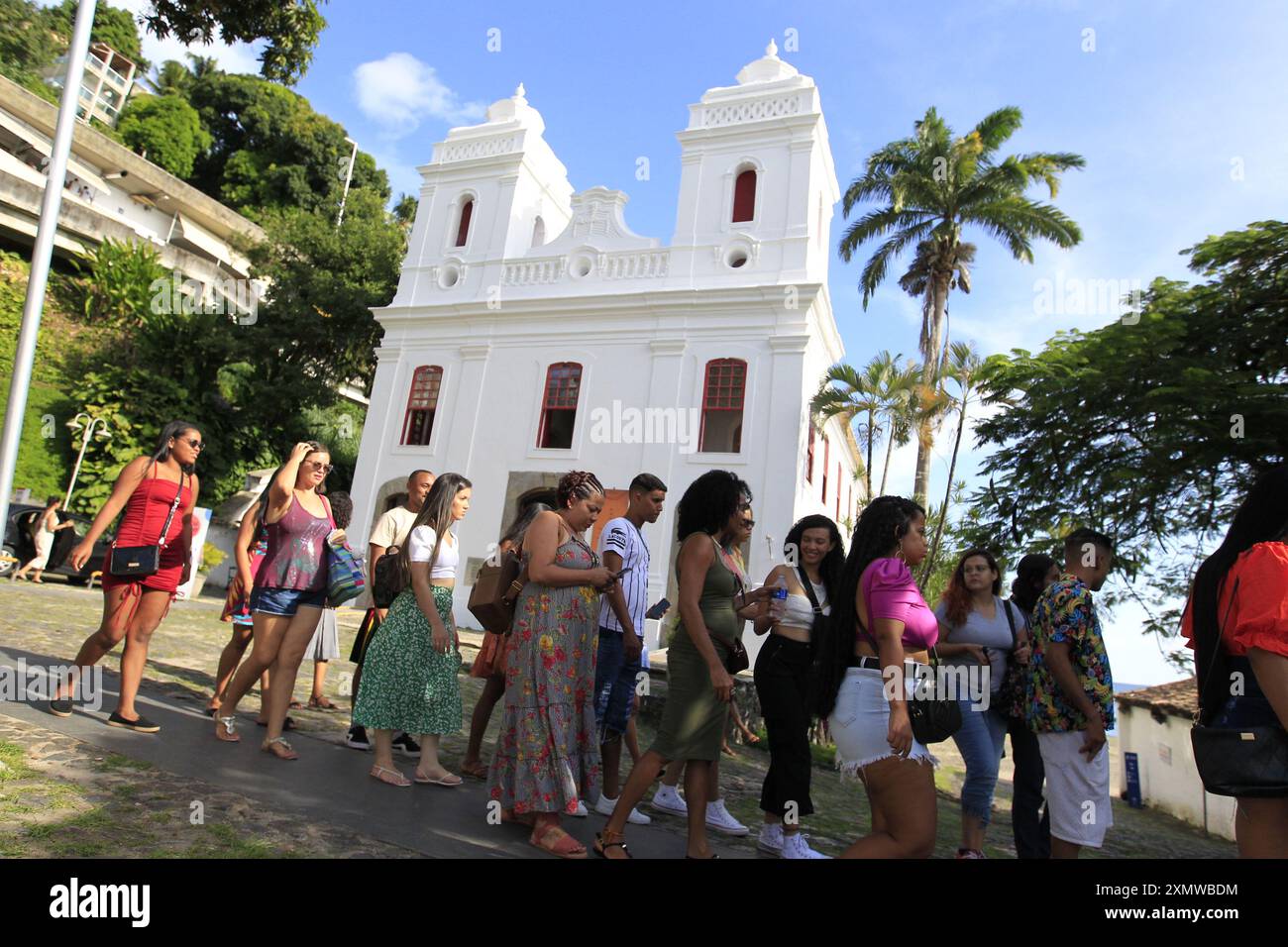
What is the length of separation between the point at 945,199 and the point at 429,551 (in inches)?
615

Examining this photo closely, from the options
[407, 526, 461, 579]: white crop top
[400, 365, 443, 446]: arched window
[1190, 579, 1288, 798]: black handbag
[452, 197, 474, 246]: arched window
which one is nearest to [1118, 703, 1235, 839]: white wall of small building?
[1190, 579, 1288, 798]: black handbag

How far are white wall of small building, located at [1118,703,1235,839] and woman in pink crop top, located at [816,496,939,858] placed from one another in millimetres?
14599

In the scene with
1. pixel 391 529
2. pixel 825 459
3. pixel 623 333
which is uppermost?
pixel 623 333

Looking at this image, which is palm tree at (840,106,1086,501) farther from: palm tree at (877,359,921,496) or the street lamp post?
the street lamp post

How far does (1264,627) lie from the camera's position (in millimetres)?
2357

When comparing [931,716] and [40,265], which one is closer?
[931,716]

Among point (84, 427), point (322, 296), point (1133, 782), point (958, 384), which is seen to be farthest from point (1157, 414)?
point (84, 427)

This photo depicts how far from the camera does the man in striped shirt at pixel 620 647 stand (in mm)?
4395

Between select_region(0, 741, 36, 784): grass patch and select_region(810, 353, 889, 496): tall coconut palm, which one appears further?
select_region(810, 353, 889, 496): tall coconut palm

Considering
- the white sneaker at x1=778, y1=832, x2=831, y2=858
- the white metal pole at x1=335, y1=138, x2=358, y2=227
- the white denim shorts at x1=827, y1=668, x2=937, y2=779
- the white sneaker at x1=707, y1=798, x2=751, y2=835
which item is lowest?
the white sneaker at x1=707, y1=798, x2=751, y2=835

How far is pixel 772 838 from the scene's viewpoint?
4043 mm

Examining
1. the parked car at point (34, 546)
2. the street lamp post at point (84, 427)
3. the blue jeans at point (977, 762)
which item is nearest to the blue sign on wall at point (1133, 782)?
the blue jeans at point (977, 762)

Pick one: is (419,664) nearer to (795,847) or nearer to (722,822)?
(722,822)

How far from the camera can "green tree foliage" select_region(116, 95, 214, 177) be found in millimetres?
35781
